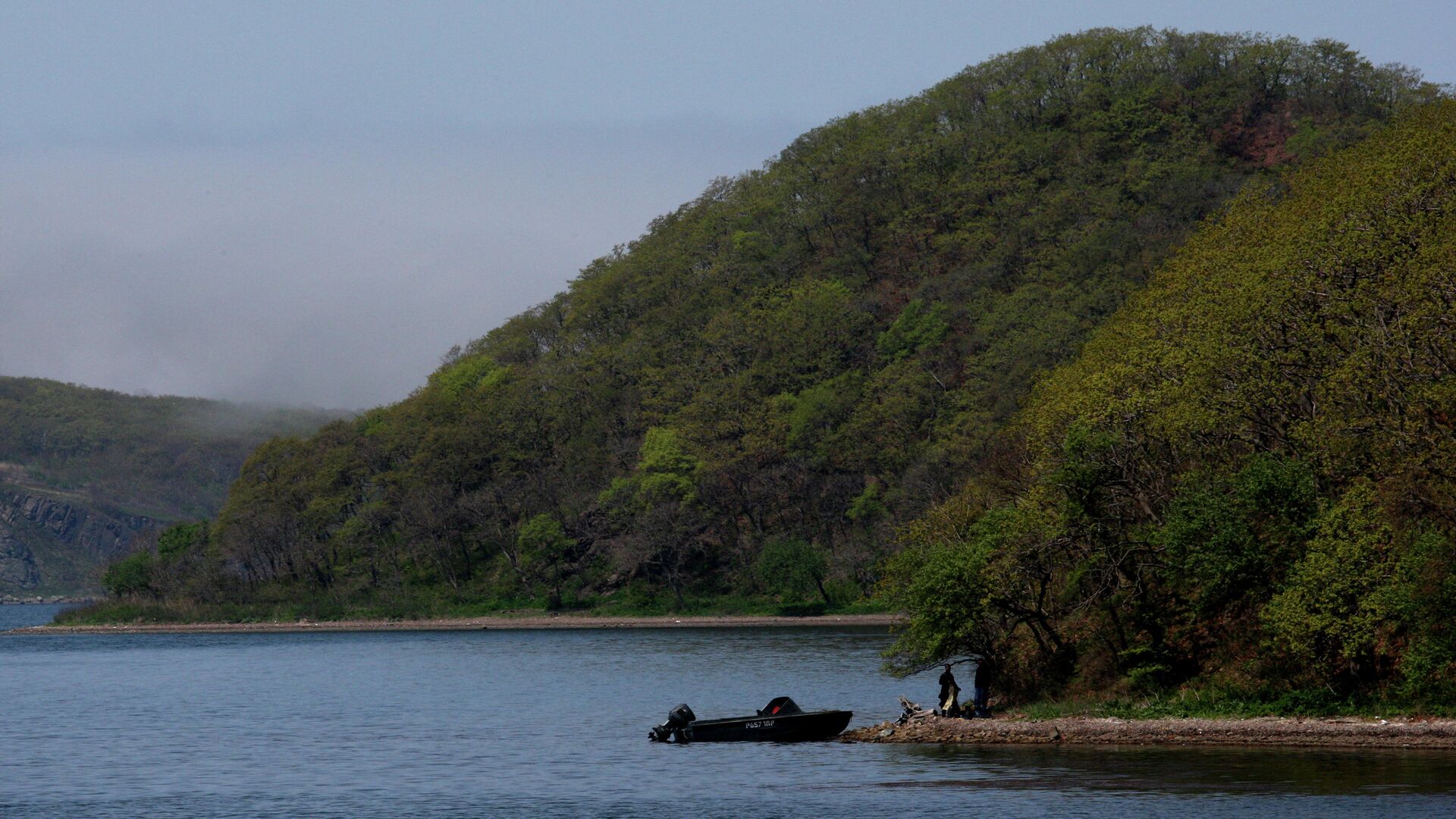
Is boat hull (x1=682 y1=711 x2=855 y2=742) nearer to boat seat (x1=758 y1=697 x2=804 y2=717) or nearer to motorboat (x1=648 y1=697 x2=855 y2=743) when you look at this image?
motorboat (x1=648 y1=697 x2=855 y2=743)

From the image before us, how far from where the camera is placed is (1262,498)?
156 feet

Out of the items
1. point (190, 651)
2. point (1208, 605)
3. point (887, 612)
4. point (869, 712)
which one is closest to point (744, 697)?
point (869, 712)

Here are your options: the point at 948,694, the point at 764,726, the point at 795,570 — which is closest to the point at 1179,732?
the point at 948,694

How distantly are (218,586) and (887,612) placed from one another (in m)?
91.2

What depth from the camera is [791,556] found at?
142000mm

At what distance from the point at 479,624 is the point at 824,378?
46169 mm

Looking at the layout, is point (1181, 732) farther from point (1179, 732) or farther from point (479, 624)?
point (479, 624)

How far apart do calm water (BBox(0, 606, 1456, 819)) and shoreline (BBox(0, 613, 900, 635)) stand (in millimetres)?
29926

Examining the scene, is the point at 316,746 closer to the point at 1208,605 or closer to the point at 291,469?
the point at 1208,605

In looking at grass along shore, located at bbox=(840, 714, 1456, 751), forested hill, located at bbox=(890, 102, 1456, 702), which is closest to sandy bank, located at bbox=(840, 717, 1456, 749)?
grass along shore, located at bbox=(840, 714, 1456, 751)

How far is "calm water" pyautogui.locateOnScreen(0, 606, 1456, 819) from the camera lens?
40.2 meters

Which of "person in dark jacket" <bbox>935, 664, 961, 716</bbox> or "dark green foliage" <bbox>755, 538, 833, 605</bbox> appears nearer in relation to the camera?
"person in dark jacket" <bbox>935, 664, 961, 716</bbox>

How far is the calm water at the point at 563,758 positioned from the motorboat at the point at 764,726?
710mm

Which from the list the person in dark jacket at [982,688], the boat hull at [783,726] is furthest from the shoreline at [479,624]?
the person in dark jacket at [982,688]
